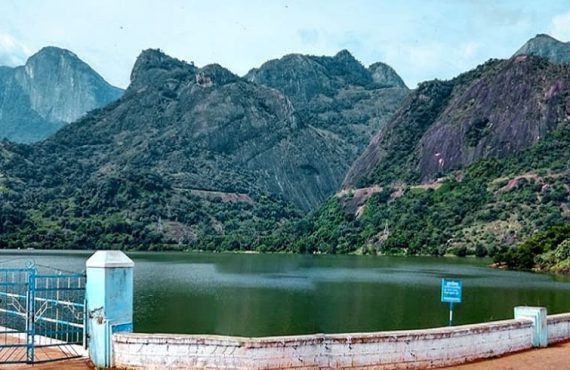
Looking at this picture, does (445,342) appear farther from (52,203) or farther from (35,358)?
(52,203)

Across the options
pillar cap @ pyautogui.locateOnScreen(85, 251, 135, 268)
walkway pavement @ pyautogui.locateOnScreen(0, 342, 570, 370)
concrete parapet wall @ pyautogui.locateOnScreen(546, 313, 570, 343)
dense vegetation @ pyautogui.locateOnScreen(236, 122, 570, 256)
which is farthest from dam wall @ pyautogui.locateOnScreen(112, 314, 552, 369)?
dense vegetation @ pyautogui.locateOnScreen(236, 122, 570, 256)

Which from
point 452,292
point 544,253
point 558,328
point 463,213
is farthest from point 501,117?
point 452,292

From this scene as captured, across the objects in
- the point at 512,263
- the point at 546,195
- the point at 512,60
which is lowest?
the point at 512,263

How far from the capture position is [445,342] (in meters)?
16.9

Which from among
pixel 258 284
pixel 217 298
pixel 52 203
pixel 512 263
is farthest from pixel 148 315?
pixel 52 203

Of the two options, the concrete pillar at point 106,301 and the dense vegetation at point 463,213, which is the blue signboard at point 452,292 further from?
the dense vegetation at point 463,213

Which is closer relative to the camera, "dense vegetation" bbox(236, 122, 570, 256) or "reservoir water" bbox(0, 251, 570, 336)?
"reservoir water" bbox(0, 251, 570, 336)

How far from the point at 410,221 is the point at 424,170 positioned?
3340cm

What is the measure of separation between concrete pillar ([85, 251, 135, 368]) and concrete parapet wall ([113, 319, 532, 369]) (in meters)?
0.35

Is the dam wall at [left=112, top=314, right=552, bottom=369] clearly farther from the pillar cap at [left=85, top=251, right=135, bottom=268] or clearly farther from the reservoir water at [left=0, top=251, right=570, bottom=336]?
the reservoir water at [left=0, top=251, right=570, bottom=336]

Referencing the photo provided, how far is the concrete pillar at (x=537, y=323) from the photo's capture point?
19578 millimetres

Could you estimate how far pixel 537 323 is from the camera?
19594 mm

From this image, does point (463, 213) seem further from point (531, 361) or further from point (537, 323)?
point (531, 361)

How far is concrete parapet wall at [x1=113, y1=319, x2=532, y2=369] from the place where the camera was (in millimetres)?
14562
